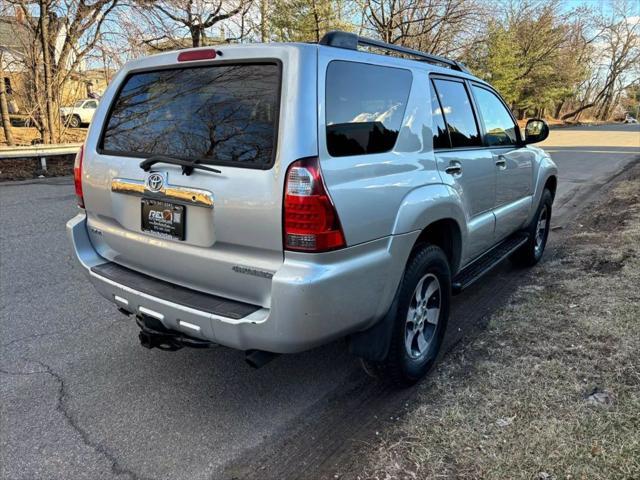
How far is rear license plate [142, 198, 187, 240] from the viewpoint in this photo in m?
2.62

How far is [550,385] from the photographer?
9.87 feet

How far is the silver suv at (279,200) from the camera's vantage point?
2.32 m

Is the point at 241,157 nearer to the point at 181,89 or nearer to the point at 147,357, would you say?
the point at 181,89

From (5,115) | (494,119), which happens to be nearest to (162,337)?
(494,119)

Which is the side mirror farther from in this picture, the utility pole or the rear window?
the utility pole

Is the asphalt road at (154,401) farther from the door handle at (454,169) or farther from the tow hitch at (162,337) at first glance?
the door handle at (454,169)

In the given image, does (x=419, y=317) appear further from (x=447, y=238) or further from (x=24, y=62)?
(x=24, y=62)

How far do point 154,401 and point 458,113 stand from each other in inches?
112

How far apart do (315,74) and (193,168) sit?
76 centimetres

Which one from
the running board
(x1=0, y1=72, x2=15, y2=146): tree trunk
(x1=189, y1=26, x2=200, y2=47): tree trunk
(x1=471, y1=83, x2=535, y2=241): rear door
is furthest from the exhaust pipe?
(x1=189, y1=26, x2=200, y2=47): tree trunk


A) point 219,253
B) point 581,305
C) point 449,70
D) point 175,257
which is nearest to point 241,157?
point 219,253

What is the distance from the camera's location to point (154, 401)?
2.98 metres

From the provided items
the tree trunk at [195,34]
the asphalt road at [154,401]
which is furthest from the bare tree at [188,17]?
the asphalt road at [154,401]

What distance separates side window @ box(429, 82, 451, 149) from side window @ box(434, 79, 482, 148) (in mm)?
75
